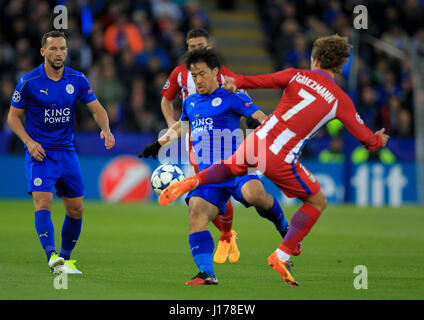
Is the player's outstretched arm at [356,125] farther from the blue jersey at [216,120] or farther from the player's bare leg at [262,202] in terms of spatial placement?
the player's bare leg at [262,202]

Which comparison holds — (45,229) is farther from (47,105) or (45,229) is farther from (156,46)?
(156,46)

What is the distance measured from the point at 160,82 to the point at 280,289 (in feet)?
42.7

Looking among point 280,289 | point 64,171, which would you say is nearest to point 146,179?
point 64,171

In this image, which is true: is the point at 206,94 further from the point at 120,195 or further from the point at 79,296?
the point at 120,195

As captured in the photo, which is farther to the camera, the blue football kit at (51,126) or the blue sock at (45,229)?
the blue football kit at (51,126)

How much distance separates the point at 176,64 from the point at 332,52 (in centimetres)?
1357

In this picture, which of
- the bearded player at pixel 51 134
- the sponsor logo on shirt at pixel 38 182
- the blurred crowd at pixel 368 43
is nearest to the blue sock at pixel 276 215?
the bearded player at pixel 51 134

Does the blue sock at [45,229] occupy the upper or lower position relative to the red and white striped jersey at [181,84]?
lower

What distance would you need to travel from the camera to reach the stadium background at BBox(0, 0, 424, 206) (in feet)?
59.6

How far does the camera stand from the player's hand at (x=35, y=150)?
770 cm

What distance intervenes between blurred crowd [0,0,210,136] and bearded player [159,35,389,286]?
1168cm

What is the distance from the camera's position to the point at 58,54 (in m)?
7.79

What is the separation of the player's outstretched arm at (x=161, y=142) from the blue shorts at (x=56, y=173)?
0.71 m

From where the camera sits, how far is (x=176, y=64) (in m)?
20.2
